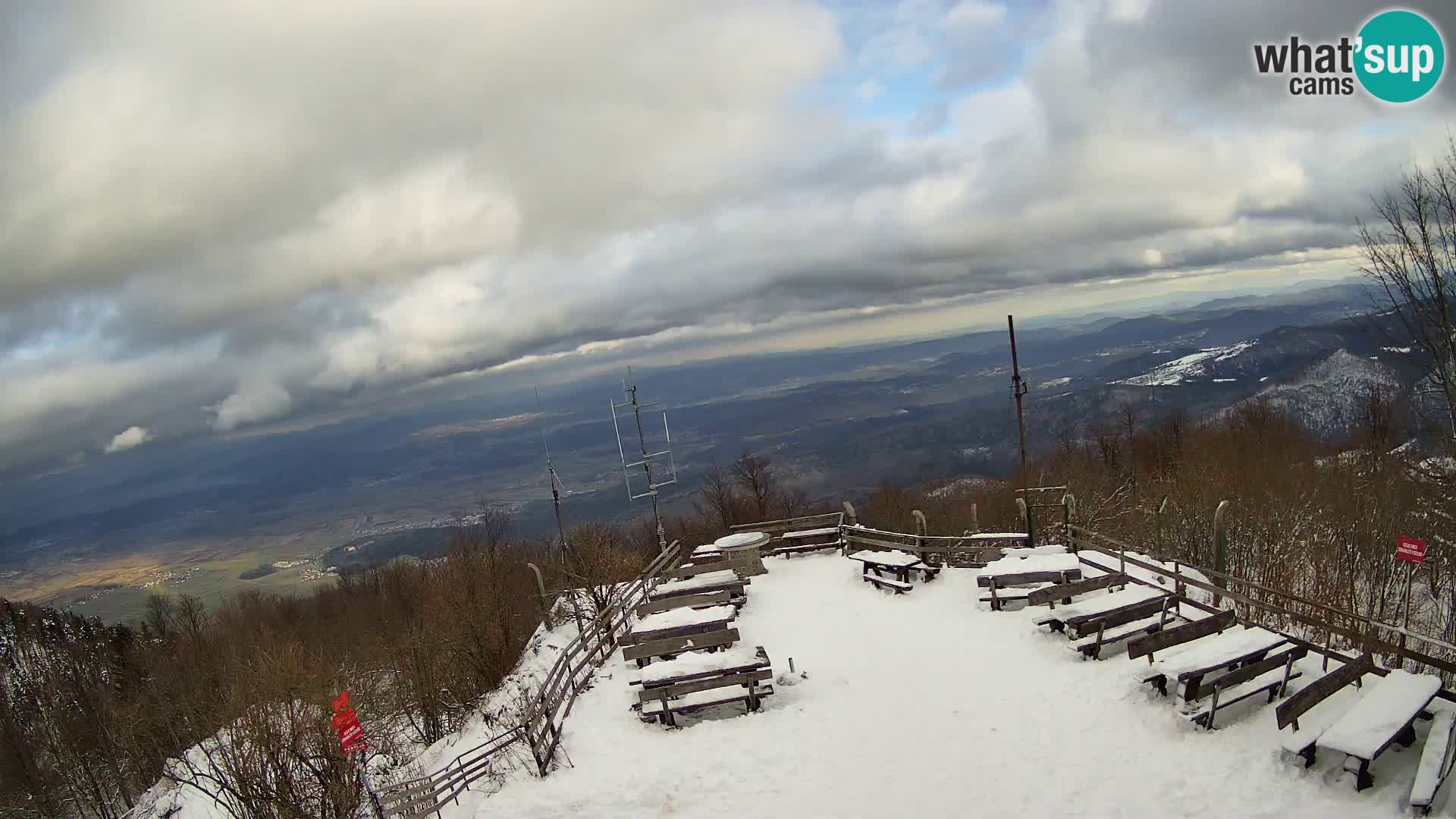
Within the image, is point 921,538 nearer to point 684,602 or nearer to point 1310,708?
point 684,602

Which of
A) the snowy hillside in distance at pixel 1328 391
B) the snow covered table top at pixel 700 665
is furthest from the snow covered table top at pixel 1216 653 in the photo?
the snowy hillside in distance at pixel 1328 391

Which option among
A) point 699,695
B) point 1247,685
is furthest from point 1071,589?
point 699,695

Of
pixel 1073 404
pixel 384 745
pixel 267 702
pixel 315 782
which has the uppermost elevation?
pixel 267 702

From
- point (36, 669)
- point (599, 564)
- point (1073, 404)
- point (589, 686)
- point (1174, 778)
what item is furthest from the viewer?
point (1073, 404)

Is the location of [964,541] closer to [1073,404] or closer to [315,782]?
[315,782]

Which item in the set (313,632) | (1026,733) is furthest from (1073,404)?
(1026,733)

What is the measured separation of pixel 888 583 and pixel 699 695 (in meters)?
7.25

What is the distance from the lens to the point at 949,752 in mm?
9789

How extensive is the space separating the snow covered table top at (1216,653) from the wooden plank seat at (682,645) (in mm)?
7607

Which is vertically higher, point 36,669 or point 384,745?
point 384,745

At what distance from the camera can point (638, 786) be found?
9.85 m

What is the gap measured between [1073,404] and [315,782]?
203 meters

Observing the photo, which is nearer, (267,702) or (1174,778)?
(1174,778)

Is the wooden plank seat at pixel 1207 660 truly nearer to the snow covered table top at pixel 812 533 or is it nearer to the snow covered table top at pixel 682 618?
the snow covered table top at pixel 682 618
